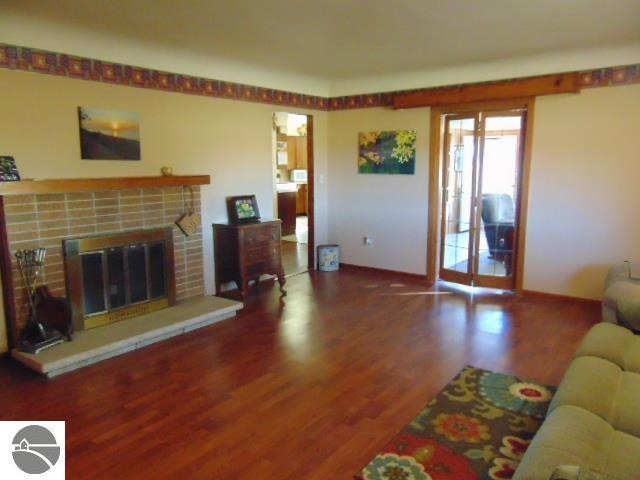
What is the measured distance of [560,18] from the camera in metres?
3.52

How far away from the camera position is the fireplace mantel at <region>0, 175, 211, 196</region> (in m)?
3.35

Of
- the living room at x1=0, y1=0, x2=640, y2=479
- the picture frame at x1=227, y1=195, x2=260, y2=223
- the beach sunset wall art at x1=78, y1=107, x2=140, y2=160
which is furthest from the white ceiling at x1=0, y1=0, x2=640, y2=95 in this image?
the picture frame at x1=227, y1=195, x2=260, y2=223

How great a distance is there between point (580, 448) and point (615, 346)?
114cm

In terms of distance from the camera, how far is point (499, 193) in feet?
17.3

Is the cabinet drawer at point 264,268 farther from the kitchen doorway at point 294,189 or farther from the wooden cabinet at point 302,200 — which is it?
the wooden cabinet at point 302,200

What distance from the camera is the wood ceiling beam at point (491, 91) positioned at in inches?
182

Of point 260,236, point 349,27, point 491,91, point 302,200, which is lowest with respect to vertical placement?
point 260,236

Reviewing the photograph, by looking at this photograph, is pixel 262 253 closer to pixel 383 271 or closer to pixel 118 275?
pixel 118 275

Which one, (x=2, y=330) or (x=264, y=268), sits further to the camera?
(x=264, y=268)

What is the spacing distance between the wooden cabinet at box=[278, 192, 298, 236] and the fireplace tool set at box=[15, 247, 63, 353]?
17.6 feet

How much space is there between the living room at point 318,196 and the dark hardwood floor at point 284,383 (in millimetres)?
16

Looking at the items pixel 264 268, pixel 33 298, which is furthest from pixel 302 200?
pixel 33 298

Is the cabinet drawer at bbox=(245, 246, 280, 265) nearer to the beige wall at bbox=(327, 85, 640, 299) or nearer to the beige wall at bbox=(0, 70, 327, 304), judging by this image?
the beige wall at bbox=(0, 70, 327, 304)

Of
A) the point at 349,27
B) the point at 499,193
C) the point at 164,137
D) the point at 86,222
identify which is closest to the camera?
the point at 349,27
